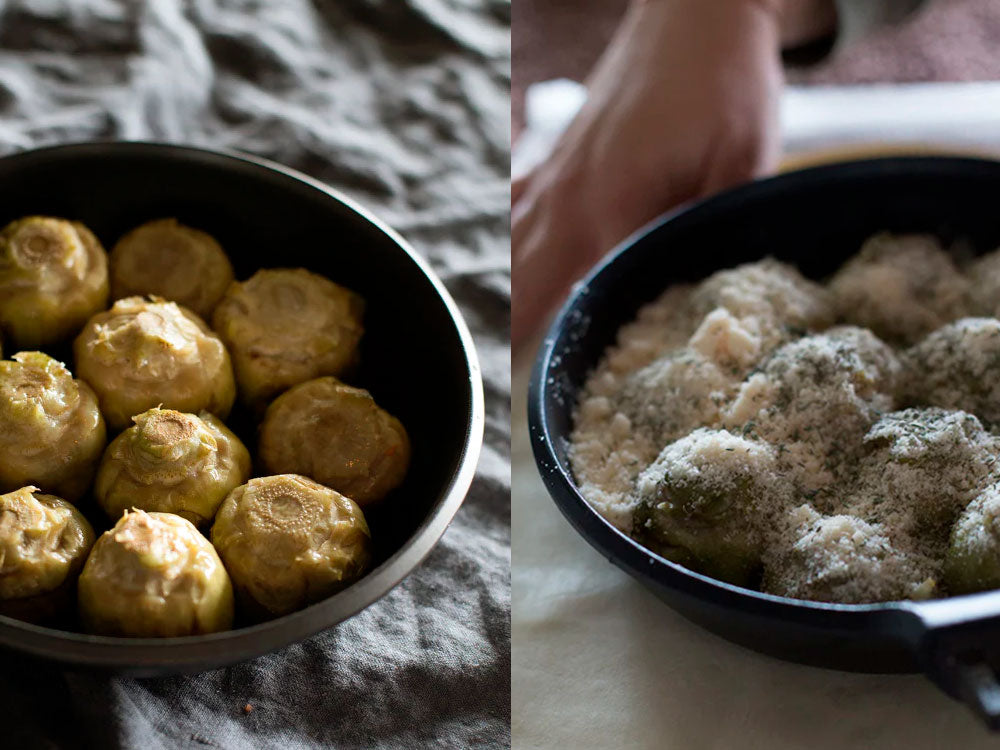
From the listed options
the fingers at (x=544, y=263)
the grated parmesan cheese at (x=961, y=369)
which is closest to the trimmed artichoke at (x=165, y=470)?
the fingers at (x=544, y=263)

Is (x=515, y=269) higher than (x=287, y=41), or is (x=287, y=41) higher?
(x=287, y=41)

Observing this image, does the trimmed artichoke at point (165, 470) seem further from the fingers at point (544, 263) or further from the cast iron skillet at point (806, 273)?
the fingers at point (544, 263)

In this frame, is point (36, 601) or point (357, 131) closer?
point (36, 601)

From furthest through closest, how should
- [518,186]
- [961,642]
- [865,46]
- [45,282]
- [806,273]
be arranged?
[865,46] → [518,186] → [806,273] → [45,282] → [961,642]

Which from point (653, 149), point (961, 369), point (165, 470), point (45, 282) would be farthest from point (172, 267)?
point (961, 369)

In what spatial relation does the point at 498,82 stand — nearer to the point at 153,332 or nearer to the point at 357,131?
the point at 357,131

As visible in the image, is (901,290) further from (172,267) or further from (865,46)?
(865,46)


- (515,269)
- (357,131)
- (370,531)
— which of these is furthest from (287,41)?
(370,531)
